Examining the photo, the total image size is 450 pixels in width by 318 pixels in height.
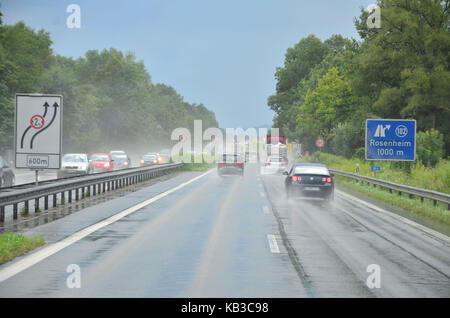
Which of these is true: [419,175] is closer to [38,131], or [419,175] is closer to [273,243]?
[273,243]

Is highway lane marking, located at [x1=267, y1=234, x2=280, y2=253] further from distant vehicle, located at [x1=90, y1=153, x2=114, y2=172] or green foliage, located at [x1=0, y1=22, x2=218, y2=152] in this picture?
green foliage, located at [x1=0, y1=22, x2=218, y2=152]

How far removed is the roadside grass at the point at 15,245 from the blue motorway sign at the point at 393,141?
19669mm

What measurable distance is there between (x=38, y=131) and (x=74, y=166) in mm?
20836

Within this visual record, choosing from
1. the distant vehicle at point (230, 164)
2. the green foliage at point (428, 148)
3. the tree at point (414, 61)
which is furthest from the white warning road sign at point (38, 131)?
the tree at point (414, 61)

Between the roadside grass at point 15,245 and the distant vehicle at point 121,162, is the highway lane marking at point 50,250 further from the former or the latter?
the distant vehicle at point 121,162

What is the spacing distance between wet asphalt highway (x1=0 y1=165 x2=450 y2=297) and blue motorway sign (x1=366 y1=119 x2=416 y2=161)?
1065 cm

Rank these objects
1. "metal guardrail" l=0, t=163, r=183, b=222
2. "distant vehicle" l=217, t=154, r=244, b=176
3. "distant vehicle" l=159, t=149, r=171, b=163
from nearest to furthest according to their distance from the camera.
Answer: "metal guardrail" l=0, t=163, r=183, b=222 → "distant vehicle" l=217, t=154, r=244, b=176 → "distant vehicle" l=159, t=149, r=171, b=163

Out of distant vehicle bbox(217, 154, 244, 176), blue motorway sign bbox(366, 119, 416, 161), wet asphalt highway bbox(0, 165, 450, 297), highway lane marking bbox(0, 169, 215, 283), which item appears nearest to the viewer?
wet asphalt highway bbox(0, 165, 450, 297)

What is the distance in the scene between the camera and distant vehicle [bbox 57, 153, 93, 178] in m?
36.0

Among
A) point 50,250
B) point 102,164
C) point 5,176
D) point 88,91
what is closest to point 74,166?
point 102,164

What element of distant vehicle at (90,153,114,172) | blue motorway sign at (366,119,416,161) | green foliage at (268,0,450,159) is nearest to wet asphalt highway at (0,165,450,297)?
blue motorway sign at (366,119,416,161)

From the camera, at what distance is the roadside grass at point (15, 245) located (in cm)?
962

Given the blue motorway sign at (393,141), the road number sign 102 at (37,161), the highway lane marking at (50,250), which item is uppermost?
the blue motorway sign at (393,141)

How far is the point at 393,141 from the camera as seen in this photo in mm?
27891
